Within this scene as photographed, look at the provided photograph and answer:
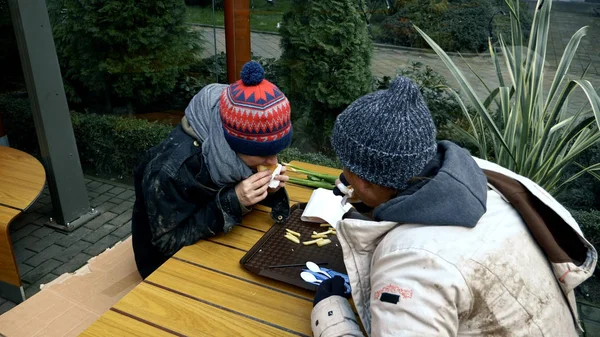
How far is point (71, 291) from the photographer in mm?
2412

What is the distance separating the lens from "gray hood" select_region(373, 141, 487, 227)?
1.28 metres

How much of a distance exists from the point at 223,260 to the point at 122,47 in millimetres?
3849

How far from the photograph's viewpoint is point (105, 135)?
518 centimetres

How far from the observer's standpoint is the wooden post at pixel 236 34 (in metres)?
4.46

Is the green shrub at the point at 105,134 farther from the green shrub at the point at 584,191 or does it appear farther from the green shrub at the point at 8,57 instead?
the green shrub at the point at 584,191

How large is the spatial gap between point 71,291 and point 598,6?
428 cm

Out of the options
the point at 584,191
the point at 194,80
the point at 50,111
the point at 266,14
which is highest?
the point at 266,14

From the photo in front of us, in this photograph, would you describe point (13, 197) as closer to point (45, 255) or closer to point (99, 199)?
point (45, 255)

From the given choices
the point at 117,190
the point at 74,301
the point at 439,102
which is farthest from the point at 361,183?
the point at 117,190

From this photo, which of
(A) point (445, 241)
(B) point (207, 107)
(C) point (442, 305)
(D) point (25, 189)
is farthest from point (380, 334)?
(D) point (25, 189)

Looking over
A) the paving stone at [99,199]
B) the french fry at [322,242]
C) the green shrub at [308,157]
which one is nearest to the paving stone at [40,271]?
the paving stone at [99,199]

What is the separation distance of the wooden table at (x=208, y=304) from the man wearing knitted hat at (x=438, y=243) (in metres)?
0.22

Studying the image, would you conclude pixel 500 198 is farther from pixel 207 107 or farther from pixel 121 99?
pixel 121 99

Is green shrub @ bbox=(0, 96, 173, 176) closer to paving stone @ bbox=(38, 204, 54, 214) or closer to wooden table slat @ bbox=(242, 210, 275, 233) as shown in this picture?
paving stone @ bbox=(38, 204, 54, 214)
